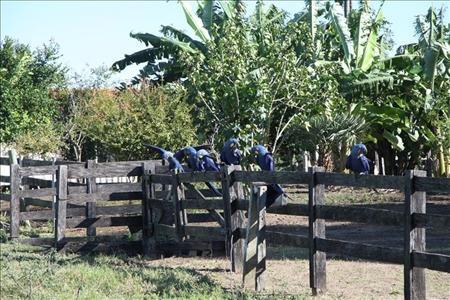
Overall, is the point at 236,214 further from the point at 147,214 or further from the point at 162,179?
the point at 147,214

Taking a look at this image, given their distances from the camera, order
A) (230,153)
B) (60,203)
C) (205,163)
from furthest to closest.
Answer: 1. (60,203)
2. (205,163)
3. (230,153)

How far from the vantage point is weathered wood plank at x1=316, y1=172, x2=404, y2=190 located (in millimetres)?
7242

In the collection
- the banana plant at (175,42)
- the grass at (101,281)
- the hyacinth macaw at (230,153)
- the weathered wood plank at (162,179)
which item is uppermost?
the banana plant at (175,42)

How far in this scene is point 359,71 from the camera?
20.3 meters

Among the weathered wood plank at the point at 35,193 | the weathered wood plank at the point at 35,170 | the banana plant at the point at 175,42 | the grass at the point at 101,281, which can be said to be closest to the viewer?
the grass at the point at 101,281

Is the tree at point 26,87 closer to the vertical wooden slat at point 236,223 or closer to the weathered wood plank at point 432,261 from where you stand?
the vertical wooden slat at point 236,223

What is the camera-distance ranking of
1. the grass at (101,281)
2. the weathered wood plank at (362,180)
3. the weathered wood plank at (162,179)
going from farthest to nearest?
the weathered wood plank at (162,179) < the grass at (101,281) < the weathered wood plank at (362,180)

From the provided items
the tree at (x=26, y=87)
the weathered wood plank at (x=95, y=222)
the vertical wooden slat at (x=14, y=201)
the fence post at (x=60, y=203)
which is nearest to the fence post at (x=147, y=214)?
the weathered wood plank at (x=95, y=222)

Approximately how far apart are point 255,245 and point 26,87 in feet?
70.0

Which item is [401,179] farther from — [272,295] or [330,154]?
[330,154]

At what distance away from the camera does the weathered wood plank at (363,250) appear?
7.27 metres

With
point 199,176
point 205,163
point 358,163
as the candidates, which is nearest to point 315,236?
point 358,163

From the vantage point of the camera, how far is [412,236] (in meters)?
7.05

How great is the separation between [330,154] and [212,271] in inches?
548
